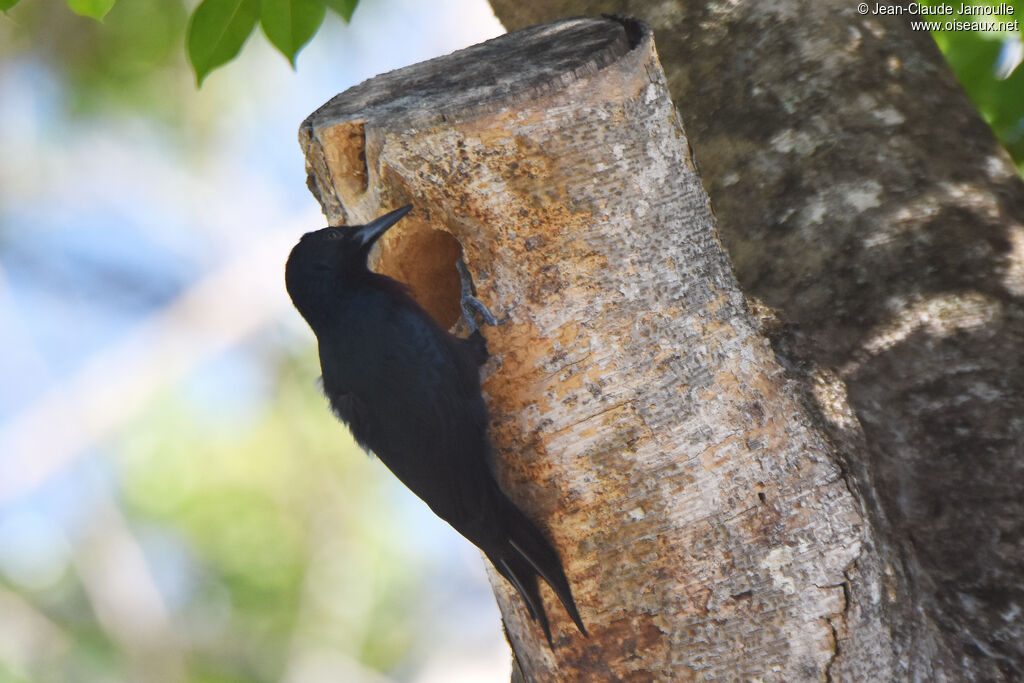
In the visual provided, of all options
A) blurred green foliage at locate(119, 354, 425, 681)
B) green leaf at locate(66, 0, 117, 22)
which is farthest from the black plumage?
blurred green foliage at locate(119, 354, 425, 681)

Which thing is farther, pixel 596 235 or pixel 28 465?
pixel 28 465

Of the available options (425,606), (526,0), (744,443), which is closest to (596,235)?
(744,443)

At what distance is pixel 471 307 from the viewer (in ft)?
7.62

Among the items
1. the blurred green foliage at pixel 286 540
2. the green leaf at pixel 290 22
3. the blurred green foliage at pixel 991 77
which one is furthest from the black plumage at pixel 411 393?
the blurred green foliage at pixel 286 540

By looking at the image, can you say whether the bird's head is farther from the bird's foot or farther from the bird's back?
the bird's foot

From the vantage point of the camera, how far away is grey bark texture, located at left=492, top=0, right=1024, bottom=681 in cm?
216

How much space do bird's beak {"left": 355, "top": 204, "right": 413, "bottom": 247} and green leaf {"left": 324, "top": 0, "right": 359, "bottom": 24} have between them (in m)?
0.81

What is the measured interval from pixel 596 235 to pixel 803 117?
3.32 ft

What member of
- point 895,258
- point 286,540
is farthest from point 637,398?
point 286,540

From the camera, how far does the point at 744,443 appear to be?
2021 mm

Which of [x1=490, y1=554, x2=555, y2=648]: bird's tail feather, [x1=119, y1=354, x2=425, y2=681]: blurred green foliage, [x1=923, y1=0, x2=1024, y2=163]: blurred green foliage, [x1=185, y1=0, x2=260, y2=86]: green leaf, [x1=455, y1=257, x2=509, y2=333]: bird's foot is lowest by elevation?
[x1=119, y1=354, x2=425, y2=681]: blurred green foliage

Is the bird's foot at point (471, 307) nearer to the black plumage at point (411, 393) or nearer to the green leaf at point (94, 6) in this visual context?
the black plumage at point (411, 393)

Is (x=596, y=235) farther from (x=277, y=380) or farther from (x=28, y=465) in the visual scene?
(x=277, y=380)

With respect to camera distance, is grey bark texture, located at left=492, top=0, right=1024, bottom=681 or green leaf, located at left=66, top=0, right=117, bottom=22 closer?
grey bark texture, located at left=492, top=0, right=1024, bottom=681
